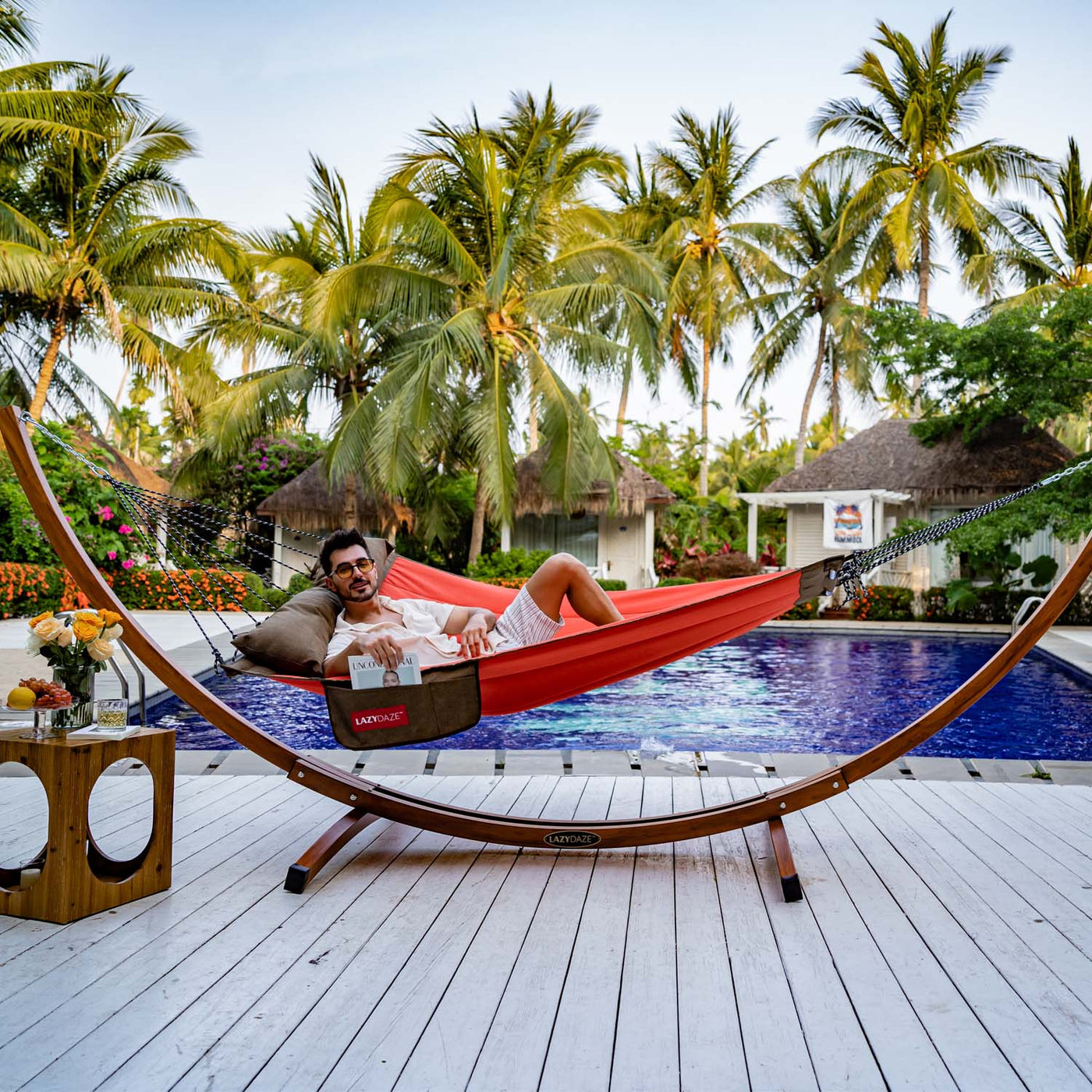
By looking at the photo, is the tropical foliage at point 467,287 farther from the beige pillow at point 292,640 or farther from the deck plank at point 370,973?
the deck plank at point 370,973

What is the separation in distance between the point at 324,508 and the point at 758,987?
43.3 ft

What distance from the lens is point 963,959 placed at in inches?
75.1

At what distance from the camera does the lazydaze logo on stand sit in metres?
2.48

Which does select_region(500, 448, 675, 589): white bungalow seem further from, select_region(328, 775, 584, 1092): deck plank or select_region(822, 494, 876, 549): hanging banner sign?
select_region(328, 775, 584, 1092): deck plank

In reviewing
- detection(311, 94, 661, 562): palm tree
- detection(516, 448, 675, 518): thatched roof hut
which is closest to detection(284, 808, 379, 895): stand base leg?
detection(311, 94, 661, 562): palm tree

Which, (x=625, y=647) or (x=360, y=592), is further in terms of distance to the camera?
(x=360, y=592)

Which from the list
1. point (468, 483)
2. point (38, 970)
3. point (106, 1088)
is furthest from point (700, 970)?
point (468, 483)

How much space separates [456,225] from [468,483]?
3.93m

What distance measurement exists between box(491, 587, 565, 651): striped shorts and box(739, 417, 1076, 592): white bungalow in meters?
10.8

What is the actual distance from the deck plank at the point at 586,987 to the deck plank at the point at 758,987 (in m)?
0.22

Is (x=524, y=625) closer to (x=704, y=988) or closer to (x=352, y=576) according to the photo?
(x=352, y=576)

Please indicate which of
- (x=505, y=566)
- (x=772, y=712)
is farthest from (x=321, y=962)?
(x=505, y=566)

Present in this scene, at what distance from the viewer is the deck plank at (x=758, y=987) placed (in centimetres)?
148

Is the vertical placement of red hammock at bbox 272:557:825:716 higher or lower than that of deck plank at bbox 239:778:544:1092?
higher
